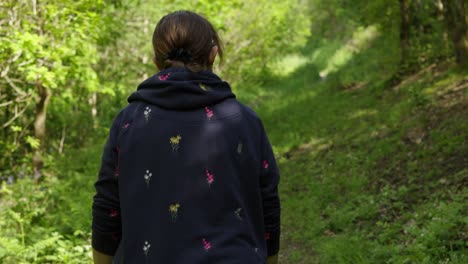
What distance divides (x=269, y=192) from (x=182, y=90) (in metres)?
0.52

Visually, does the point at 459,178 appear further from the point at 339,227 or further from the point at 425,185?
the point at 339,227

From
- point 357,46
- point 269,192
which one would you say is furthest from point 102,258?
point 357,46

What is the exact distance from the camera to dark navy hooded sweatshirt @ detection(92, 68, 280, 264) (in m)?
1.85

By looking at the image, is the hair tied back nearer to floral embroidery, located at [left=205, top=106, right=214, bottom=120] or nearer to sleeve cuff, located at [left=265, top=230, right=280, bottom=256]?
floral embroidery, located at [left=205, top=106, right=214, bottom=120]

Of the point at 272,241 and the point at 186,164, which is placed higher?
the point at 186,164

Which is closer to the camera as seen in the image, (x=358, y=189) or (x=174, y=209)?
(x=174, y=209)

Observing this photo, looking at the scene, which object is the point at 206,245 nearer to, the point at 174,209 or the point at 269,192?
the point at 174,209

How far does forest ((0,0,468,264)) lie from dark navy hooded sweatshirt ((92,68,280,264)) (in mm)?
3211

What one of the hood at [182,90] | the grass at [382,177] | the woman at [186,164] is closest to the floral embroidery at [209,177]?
the woman at [186,164]

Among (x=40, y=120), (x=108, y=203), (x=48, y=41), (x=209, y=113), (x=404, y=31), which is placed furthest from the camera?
(x=404, y=31)

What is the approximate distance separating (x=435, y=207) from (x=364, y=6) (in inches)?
372

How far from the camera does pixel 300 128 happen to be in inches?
509

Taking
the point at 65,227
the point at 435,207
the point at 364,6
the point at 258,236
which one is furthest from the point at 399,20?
the point at 258,236

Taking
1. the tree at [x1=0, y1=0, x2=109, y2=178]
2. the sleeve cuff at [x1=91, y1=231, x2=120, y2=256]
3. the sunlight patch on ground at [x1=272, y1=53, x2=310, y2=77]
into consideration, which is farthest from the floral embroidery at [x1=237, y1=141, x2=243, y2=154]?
the sunlight patch on ground at [x1=272, y1=53, x2=310, y2=77]
